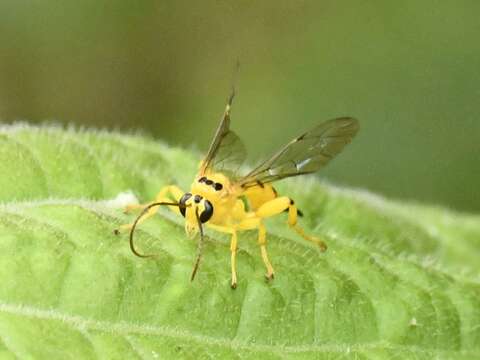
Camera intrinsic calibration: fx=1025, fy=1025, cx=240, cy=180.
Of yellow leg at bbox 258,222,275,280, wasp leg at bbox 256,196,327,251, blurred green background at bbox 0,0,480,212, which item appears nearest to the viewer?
yellow leg at bbox 258,222,275,280

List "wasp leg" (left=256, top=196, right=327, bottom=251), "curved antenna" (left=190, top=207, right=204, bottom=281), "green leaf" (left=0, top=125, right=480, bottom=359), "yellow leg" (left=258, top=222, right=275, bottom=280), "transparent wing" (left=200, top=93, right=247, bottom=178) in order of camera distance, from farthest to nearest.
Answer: "transparent wing" (left=200, top=93, right=247, bottom=178) → "wasp leg" (left=256, top=196, right=327, bottom=251) → "yellow leg" (left=258, top=222, right=275, bottom=280) → "curved antenna" (left=190, top=207, right=204, bottom=281) → "green leaf" (left=0, top=125, right=480, bottom=359)

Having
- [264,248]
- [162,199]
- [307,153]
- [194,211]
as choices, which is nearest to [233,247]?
[264,248]

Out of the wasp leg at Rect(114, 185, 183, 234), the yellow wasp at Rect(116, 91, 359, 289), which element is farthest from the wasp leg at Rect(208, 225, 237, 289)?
the wasp leg at Rect(114, 185, 183, 234)

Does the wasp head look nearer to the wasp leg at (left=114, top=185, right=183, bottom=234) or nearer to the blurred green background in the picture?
the wasp leg at (left=114, top=185, right=183, bottom=234)

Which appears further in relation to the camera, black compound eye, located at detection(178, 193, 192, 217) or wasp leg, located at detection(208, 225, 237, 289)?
black compound eye, located at detection(178, 193, 192, 217)

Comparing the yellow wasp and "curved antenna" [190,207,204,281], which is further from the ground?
the yellow wasp

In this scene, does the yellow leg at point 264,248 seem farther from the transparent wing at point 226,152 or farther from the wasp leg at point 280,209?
the transparent wing at point 226,152

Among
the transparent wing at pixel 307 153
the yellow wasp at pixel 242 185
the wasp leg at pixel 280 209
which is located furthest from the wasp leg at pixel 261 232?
the transparent wing at pixel 307 153
